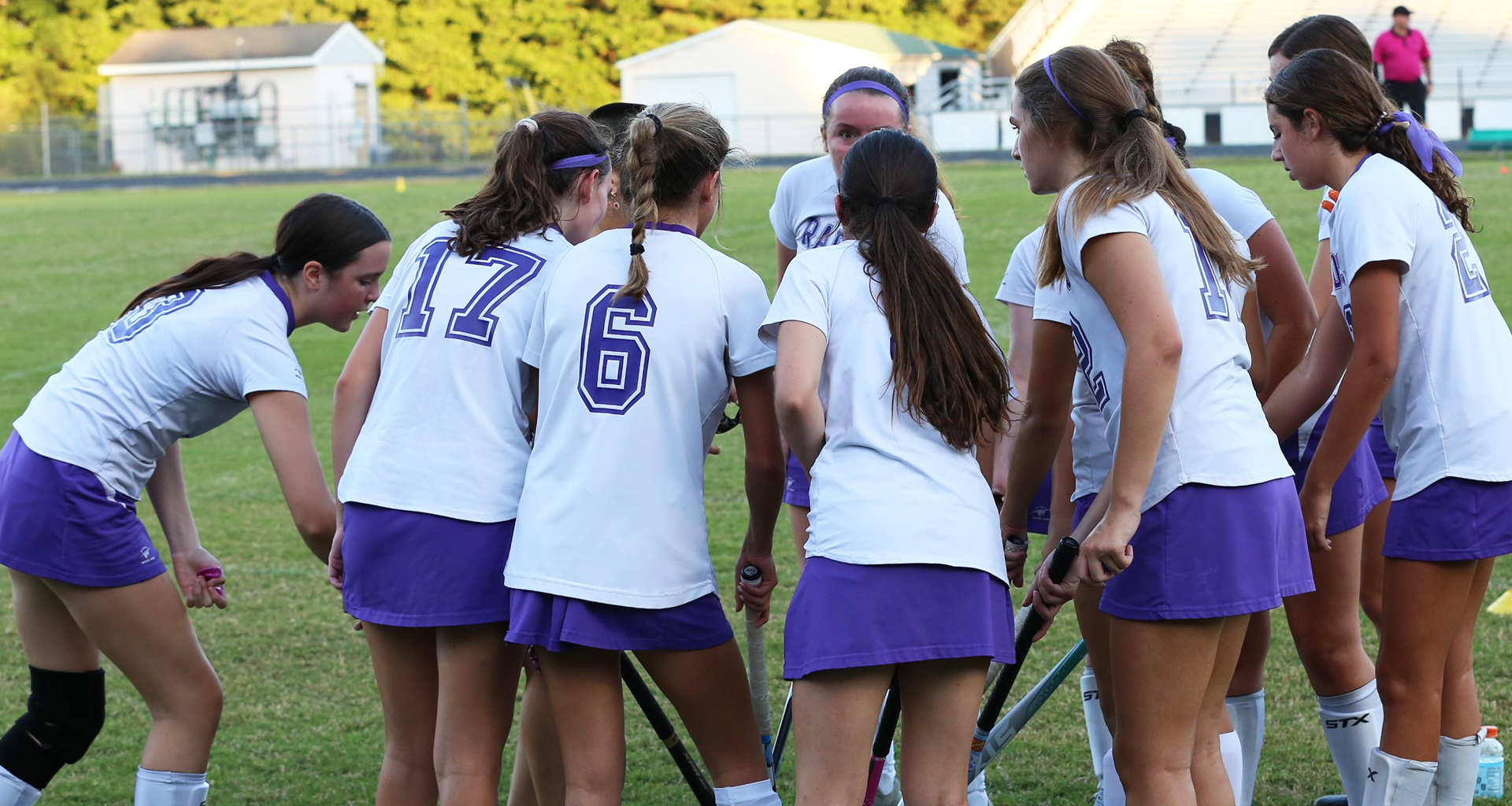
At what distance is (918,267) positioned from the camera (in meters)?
2.69

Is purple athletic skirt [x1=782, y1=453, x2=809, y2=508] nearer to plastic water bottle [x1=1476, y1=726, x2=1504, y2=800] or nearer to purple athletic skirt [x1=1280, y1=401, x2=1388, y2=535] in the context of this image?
purple athletic skirt [x1=1280, y1=401, x2=1388, y2=535]

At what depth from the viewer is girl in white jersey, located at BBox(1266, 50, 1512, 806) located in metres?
2.92

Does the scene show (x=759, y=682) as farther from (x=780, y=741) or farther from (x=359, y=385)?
(x=359, y=385)

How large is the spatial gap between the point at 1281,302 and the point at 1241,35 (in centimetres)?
4188

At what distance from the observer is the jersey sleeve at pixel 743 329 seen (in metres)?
2.82

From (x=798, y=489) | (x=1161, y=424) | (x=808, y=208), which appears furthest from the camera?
(x=808, y=208)

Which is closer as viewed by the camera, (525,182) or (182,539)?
(525,182)

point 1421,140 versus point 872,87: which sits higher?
point 872,87

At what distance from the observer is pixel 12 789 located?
11.4 feet

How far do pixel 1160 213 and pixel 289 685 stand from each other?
3595mm

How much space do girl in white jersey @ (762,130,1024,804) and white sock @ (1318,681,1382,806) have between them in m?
1.25

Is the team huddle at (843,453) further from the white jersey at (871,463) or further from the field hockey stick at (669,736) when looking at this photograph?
the field hockey stick at (669,736)

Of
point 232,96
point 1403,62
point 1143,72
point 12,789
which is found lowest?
point 12,789

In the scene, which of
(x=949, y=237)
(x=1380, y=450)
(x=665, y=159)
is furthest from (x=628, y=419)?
(x=1380, y=450)
